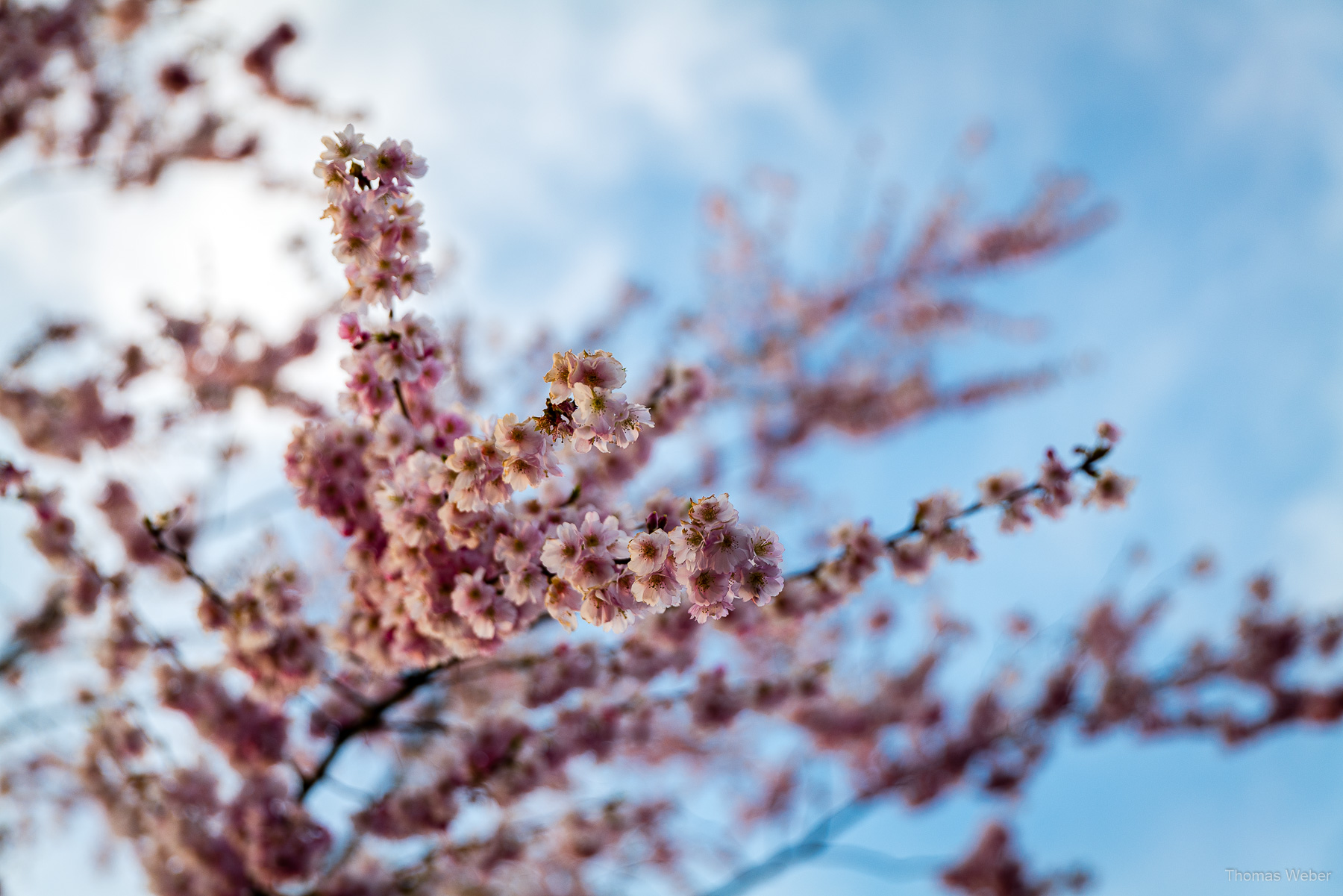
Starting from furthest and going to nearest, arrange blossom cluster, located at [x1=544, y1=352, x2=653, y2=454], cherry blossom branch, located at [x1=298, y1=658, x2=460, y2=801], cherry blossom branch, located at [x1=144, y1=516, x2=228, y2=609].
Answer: cherry blossom branch, located at [x1=298, y1=658, x2=460, y2=801] < cherry blossom branch, located at [x1=144, y1=516, x2=228, y2=609] < blossom cluster, located at [x1=544, y1=352, x2=653, y2=454]

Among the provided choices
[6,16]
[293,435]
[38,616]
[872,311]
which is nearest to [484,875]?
[293,435]

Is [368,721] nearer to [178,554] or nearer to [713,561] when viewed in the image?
[178,554]

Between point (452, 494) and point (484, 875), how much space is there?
4669mm

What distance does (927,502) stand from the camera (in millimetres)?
3516

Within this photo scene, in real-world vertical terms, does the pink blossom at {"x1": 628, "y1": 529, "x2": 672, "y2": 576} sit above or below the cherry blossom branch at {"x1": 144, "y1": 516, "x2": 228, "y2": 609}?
below

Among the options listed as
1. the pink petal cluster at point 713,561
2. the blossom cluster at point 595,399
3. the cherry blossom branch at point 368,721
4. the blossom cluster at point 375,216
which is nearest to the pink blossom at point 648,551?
the pink petal cluster at point 713,561

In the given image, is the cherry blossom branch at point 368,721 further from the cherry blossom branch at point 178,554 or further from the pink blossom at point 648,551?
the pink blossom at point 648,551

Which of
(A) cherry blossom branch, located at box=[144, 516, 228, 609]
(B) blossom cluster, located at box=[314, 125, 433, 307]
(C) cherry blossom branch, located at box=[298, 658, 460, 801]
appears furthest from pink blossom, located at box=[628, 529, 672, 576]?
(A) cherry blossom branch, located at box=[144, 516, 228, 609]

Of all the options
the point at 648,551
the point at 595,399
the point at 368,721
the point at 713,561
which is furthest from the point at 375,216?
the point at 368,721

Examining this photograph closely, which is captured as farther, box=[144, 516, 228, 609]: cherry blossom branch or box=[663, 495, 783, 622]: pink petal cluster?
box=[144, 516, 228, 609]: cherry blossom branch

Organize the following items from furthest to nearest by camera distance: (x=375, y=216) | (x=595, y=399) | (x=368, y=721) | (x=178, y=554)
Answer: (x=368, y=721), (x=178, y=554), (x=375, y=216), (x=595, y=399)

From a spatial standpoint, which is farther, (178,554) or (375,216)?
(178,554)

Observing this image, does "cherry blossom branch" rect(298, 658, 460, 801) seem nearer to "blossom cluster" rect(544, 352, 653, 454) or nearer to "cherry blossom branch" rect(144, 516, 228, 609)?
"cherry blossom branch" rect(144, 516, 228, 609)

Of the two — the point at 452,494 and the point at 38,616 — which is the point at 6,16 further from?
the point at 452,494
